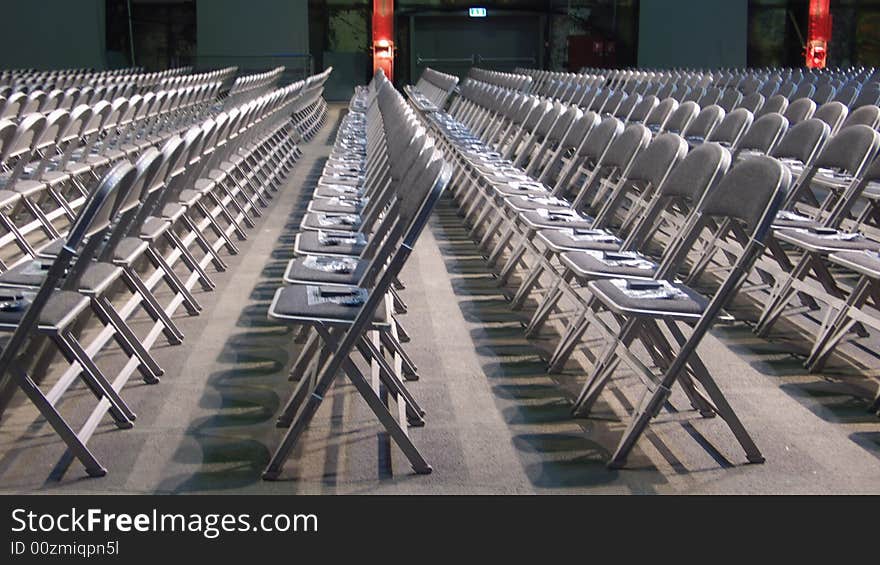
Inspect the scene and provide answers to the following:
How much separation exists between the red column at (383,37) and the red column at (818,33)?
31.7 feet

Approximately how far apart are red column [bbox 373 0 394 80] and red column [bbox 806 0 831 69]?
9675 millimetres

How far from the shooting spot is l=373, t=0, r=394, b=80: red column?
24891 mm

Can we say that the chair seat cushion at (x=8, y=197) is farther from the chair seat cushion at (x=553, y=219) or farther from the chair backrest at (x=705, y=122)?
the chair backrest at (x=705, y=122)

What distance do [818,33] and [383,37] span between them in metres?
10.0

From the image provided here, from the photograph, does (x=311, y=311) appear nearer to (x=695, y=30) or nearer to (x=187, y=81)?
(x=187, y=81)

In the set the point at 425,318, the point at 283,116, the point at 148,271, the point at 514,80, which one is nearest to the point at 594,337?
the point at 425,318

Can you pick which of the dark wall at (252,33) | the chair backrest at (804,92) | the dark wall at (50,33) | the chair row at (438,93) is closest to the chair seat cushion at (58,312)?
the chair backrest at (804,92)

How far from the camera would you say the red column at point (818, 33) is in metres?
24.6

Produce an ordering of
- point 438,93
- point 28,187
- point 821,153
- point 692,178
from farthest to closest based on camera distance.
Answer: point 438,93
point 28,187
point 821,153
point 692,178

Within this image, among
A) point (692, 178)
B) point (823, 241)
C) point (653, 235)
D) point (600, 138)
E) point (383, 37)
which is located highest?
point (692, 178)

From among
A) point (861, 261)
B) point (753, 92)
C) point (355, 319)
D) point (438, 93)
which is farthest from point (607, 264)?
point (438, 93)

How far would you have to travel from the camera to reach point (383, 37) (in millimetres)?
25000

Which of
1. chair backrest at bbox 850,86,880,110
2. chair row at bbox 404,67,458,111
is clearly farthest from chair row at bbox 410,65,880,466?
chair row at bbox 404,67,458,111
